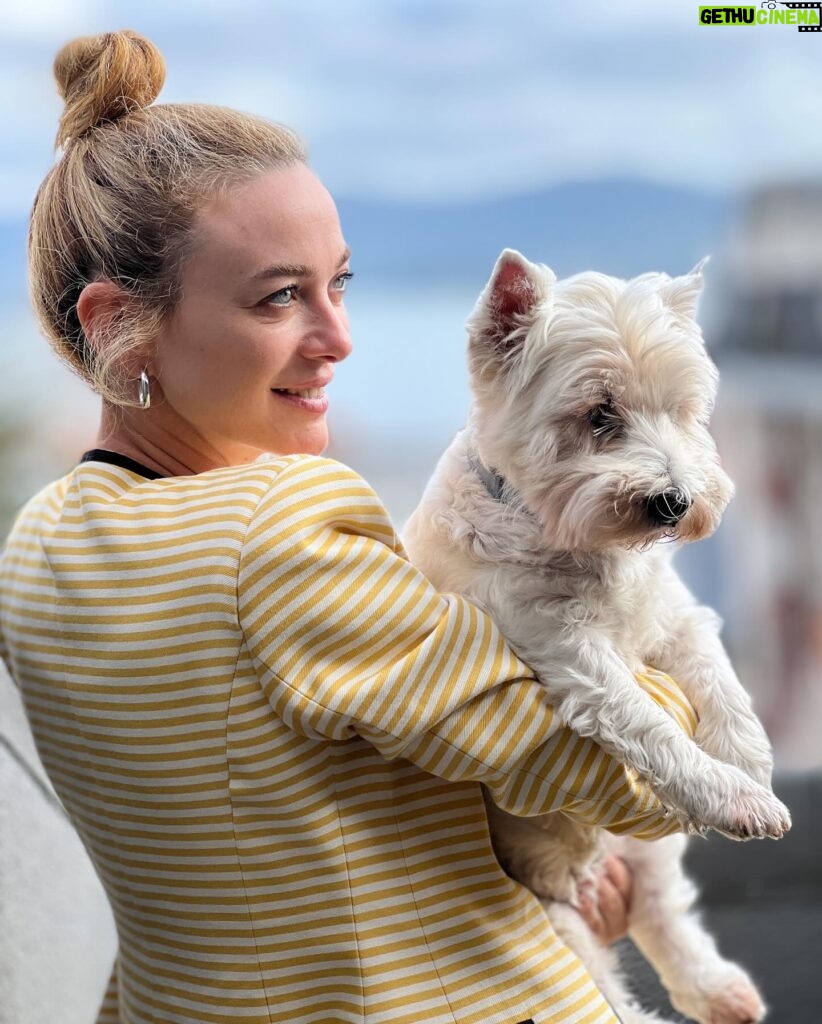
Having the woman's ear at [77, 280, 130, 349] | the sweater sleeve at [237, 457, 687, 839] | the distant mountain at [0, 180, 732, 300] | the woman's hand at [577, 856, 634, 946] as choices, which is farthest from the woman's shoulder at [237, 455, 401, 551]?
the distant mountain at [0, 180, 732, 300]

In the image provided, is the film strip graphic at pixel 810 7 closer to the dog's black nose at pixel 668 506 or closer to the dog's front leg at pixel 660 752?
the dog's black nose at pixel 668 506

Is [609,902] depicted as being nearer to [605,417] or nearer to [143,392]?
[605,417]

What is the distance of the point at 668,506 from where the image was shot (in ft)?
3.12

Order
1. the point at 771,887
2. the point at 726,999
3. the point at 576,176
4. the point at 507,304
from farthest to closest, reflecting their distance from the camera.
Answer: the point at 576,176, the point at 771,887, the point at 726,999, the point at 507,304

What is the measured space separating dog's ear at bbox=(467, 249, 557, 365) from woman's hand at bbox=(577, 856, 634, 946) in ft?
1.83

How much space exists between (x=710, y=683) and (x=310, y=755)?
387 mm

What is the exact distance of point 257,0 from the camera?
18.2ft

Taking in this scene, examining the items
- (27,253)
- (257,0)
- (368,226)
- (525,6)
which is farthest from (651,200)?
(27,253)

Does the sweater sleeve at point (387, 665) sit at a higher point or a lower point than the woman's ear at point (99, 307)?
lower

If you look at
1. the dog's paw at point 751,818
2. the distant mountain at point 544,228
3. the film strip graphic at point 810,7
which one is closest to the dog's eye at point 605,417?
the dog's paw at point 751,818

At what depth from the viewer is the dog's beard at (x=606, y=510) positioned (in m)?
0.95

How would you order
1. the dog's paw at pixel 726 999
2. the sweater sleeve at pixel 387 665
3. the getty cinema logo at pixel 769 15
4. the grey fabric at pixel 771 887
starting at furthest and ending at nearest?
the grey fabric at pixel 771 887, the getty cinema logo at pixel 769 15, the dog's paw at pixel 726 999, the sweater sleeve at pixel 387 665

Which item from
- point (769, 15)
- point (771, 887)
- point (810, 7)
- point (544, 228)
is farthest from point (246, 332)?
point (544, 228)

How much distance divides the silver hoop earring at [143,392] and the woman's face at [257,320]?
0.01 metres
